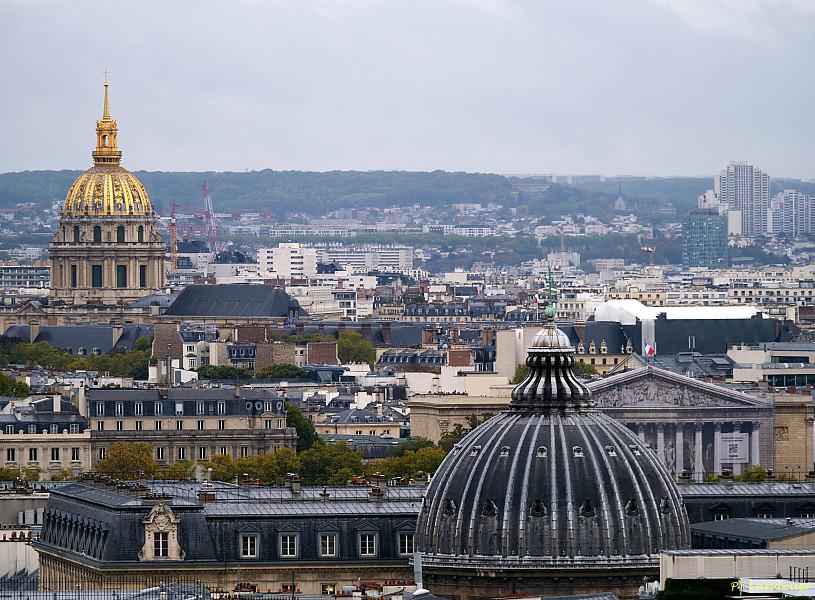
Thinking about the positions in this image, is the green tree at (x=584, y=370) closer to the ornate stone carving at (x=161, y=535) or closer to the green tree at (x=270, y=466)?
the green tree at (x=270, y=466)

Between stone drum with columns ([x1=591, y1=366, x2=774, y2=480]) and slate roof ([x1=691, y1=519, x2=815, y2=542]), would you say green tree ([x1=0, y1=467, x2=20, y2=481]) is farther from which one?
slate roof ([x1=691, y1=519, x2=815, y2=542])

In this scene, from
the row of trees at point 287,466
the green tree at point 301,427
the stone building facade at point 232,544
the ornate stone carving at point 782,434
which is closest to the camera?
the stone building facade at point 232,544

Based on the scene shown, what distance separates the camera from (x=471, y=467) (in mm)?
72938

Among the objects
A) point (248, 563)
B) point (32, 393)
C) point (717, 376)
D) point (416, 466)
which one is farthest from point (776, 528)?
point (717, 376)

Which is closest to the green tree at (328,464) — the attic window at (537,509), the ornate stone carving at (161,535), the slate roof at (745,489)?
the slate roof at (745,489)

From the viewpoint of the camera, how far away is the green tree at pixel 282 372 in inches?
6550

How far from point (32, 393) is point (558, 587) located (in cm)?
7151

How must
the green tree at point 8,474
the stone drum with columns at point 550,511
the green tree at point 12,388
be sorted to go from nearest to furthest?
Answer: the stone drum with columns at point 550,511
the green tree at point 8,474
the green tree at point 12,388

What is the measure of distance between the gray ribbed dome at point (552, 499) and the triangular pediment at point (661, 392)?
63644 mm

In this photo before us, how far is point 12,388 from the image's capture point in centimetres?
14300

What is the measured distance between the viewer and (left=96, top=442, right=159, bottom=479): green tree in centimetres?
11275

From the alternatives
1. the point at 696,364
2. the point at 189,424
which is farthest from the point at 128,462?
the point at 696,364

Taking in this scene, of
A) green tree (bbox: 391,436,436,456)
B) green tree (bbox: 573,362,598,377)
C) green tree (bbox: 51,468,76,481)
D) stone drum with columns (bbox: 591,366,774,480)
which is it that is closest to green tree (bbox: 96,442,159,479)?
green tree (bbox: 51,468,76,481)

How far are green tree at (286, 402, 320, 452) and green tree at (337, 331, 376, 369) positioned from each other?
52.5 meters
